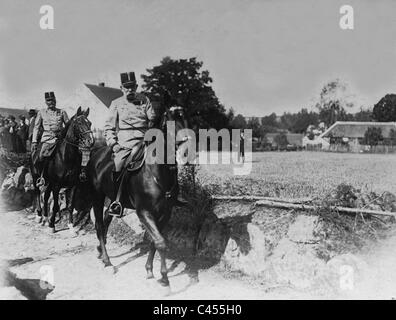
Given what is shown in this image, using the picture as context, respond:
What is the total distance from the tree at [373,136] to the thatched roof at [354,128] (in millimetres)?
308

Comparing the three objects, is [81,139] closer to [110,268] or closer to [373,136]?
[110,268]

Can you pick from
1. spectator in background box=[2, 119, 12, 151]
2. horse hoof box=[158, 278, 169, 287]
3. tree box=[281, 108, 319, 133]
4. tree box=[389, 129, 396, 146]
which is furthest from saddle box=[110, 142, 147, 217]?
tree box=[281, 108, 319, 133]

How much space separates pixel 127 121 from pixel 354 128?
1191 inches

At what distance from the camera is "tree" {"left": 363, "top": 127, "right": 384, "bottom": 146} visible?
2849 cm

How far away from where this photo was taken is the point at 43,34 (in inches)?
303

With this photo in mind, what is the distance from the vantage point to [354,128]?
1326 inches

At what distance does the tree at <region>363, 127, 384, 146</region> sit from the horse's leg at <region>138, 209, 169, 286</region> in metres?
25.3

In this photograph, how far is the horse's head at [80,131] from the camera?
8.92m

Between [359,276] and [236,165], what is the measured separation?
15227mm

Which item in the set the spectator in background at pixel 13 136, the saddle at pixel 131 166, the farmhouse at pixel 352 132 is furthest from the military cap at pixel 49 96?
the farmhouse at pixel 352 132

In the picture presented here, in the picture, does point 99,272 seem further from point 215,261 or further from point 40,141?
point 40,141

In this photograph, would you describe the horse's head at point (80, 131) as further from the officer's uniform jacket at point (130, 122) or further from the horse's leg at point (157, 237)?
the horse's leg at point (157, 237)
